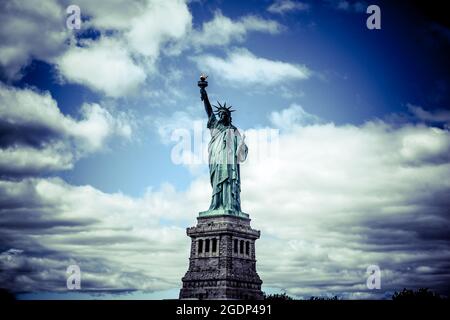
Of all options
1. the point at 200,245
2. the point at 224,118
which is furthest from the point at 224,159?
the point at 200,245

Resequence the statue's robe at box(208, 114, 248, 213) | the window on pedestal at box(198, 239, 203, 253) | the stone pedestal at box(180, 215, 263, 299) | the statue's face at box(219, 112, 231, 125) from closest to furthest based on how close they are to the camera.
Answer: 1. the stone pedestal at box(180, 215, 263, 299)
2. the window on pedestal at box(198, 239, 203, 253)
3. the statue's robe at box(208, 114, 248, 213)
4. the statue's face at box(219, 112, 231, 125)

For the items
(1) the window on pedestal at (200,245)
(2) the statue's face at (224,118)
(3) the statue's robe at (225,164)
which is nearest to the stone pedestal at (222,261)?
(1) the window on pedestal at (200,245)

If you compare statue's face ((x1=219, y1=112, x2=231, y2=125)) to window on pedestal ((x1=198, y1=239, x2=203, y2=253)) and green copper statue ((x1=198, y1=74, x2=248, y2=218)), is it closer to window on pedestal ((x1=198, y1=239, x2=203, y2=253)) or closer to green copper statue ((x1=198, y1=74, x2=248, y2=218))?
green copper statue ((x1=198, y1=74, x2=248, y2=218))

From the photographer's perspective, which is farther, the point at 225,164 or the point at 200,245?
the point at 225,164

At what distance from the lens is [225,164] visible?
51312 mm

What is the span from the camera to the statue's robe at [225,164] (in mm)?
50812

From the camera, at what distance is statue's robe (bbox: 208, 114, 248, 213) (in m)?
50.8

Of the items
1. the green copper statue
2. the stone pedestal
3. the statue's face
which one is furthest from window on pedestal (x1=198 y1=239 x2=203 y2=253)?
the statue's face

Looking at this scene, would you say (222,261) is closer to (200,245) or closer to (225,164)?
(200,245)

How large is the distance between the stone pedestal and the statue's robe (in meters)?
1.80

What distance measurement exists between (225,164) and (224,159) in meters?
0.52
